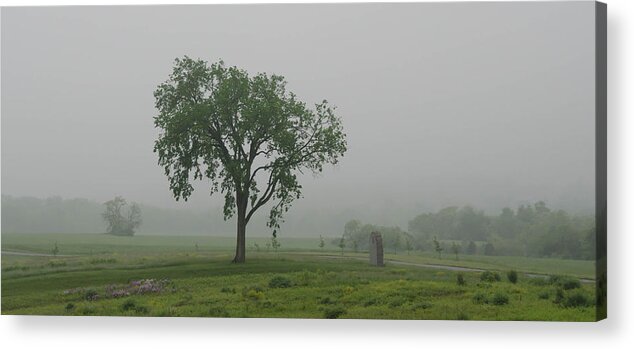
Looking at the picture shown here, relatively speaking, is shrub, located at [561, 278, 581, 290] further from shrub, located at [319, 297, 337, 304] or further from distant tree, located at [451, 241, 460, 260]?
shrub, located at [319, 297, 337, 304]

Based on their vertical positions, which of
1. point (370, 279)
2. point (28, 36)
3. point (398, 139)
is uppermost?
point (28, 36)

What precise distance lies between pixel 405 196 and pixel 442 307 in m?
2.10

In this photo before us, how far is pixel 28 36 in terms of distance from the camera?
55.1ft

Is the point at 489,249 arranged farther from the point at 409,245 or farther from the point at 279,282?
the point at 279,282

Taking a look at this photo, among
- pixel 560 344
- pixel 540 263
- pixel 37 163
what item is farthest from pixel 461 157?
pixel 37 163

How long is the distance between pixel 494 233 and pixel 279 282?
12.9ft

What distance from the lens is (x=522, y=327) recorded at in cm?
1527

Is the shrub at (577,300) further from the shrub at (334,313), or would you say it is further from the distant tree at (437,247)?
the shrub at (334,313)

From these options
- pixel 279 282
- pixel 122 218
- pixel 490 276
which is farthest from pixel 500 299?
pixel 122 218

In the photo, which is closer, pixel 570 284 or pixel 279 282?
pixel 570 284

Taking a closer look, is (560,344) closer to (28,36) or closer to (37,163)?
(37,163)

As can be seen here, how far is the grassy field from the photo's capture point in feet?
50.3

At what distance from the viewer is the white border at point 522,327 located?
1516 centimetres

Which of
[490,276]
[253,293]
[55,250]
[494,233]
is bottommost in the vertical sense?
[253,293]
